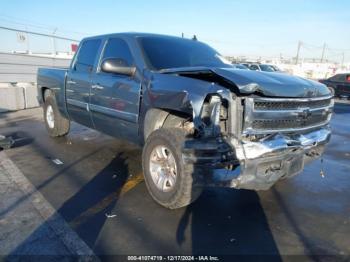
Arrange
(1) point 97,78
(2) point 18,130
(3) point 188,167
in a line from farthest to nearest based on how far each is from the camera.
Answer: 1. (2) point 18,130
2. (1) point 97,78
3. (3) point 188,167

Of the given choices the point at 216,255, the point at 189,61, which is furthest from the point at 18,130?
the point at 216,255

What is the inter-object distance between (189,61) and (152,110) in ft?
3.53

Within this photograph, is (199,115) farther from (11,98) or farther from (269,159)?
(11,98)

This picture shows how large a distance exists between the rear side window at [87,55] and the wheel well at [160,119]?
1.89 metres

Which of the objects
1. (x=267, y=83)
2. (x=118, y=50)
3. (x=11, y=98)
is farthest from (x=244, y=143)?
(x=11, y=98)

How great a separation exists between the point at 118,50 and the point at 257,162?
109 inches

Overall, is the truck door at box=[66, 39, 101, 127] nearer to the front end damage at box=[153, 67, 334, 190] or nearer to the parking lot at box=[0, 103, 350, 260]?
the parking lot at box=[0, 103, 350, 260]

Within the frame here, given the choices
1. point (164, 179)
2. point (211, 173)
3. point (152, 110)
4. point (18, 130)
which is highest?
point (152, 110)

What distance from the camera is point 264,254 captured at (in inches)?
123

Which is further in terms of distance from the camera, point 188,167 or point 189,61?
point 189,61

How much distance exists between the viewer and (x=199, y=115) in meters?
3.50

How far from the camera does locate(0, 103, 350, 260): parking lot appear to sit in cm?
325

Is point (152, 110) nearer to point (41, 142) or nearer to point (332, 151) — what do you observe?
point (41, 142)

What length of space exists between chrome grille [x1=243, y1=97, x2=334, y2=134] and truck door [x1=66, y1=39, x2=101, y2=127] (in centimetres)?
301
